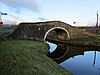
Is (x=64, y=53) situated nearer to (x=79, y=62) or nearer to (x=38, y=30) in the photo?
(x=79, y=62)

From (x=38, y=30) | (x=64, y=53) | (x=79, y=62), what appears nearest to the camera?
(x=79, y=62)

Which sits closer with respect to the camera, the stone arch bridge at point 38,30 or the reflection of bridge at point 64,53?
the reflection of bridge at point 64,53

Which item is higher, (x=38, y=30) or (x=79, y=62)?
(x=38, y=30)

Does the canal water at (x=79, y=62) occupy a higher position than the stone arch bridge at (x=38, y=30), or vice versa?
the stone arch bridge at (x=38, y=30)

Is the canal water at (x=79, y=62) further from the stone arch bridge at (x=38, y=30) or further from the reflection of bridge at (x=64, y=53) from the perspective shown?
the stone arch bridge at (x=38, y=30)

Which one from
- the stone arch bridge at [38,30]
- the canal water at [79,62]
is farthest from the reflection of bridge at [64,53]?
the stone arch bridge at [38,30]

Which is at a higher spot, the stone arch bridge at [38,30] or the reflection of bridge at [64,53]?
the stone arch bridge at [38,30]

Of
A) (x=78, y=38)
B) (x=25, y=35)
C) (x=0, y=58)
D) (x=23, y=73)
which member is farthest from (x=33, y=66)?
(x=78, y=38)

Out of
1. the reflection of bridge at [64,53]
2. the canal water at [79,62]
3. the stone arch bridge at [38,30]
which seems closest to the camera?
the canal water at [79,62]

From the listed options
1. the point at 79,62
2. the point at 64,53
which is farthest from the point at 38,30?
the point at 79,62

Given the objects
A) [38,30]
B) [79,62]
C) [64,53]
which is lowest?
[79,62]

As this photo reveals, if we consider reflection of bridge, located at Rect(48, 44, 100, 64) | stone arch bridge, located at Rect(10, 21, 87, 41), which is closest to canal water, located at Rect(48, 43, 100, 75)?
reflection of bridge, located at Rect(48, 44, 100, 64)

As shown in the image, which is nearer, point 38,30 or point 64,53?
point 64,53

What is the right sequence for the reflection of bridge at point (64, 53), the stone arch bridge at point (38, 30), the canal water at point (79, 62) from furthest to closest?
the stone arch bridge at point (38, 30) → the reflection of bridge at point (64, 53) → the canal water at point (79, 62)
